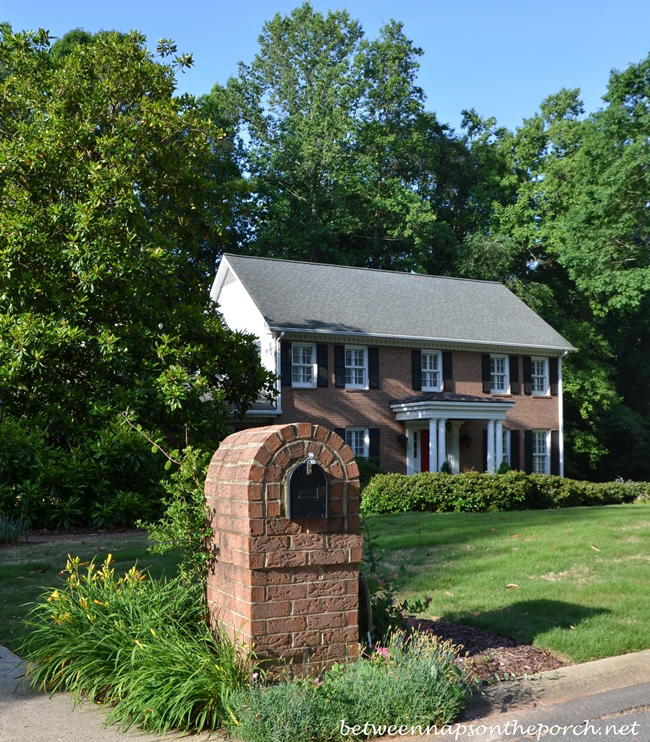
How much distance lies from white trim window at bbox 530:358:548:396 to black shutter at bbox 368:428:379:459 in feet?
25.6

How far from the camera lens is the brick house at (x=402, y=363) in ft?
87.4

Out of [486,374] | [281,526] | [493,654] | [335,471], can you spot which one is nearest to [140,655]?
[281,526]

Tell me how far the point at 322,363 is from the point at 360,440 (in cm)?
308

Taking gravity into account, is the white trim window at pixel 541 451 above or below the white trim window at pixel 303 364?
below

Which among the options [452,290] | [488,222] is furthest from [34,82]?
[488,222]

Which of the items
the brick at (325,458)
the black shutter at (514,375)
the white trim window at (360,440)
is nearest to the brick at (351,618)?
the brick at (325,458)

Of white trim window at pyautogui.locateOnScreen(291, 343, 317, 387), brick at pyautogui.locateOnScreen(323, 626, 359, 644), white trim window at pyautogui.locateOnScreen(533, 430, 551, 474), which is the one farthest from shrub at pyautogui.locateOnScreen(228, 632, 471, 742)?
white trim window at pyautogui.locateOnScreen(533, 430, 551, 474)

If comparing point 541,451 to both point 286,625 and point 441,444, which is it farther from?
point 286,625

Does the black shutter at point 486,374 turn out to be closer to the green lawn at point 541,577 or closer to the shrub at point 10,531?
the green lawn at point 541,577

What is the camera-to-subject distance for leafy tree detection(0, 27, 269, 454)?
14.3 metres

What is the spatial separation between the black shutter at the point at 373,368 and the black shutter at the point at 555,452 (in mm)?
8518

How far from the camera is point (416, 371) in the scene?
94.1 feet

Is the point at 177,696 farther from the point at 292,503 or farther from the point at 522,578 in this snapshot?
the point at 522,578

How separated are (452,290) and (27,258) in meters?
21.4
